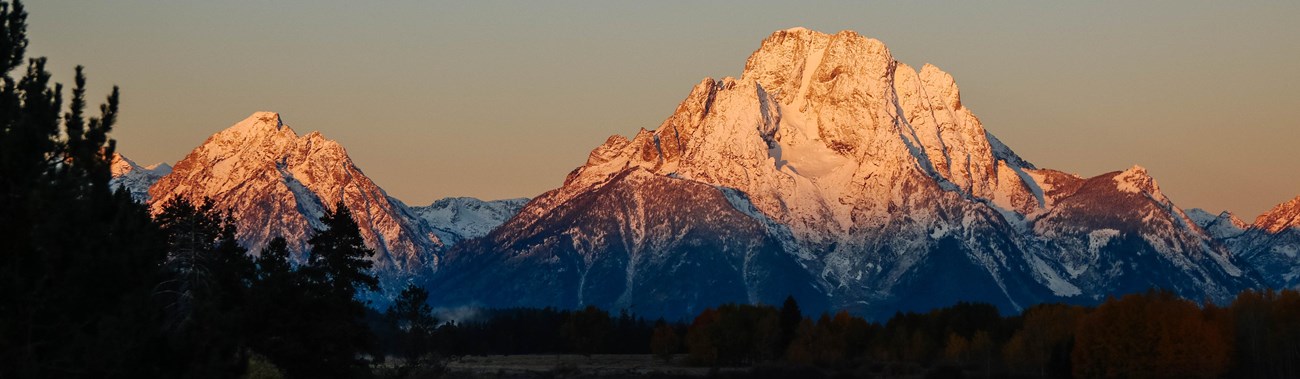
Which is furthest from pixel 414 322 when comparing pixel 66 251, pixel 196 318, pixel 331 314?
pixel 66 251

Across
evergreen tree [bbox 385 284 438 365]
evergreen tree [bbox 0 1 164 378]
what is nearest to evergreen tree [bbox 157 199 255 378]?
evergreen tree [bbox 0 1 164 378]

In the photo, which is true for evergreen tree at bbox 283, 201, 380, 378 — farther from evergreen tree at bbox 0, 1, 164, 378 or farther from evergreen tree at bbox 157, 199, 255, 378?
evergreen tree at bbox 0, 1, 164, 378

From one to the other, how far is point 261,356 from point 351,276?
9.66 m

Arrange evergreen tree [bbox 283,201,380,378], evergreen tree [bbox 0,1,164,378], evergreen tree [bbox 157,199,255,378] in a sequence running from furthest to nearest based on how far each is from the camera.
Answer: evergreen tree [bbox 283,201,380,378] → evergreen tree [bbox 157,199,255,378] → evergreen tree [bbox 0,1,164,378]

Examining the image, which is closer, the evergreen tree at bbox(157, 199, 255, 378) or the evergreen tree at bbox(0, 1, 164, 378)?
the evergreen tree at bbox(0, 1, 164, 378)

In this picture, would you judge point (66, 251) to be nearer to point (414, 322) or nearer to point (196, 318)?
point (196, 318)

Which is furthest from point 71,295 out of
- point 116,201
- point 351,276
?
point 351,276

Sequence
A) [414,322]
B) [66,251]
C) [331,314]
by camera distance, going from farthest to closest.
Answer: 1. [414,322]
2. [331,314]
3. [66,251]

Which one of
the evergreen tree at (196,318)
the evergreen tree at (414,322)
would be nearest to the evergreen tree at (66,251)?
the evergreen tree at (196,318)

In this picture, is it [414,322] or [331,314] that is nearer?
[331,314]

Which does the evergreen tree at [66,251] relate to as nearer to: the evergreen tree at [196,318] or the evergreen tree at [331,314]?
the evergreen tree at [196,318]

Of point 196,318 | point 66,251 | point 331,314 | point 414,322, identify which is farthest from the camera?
point 414,322

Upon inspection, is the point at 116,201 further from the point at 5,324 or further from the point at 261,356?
the point at 261,356

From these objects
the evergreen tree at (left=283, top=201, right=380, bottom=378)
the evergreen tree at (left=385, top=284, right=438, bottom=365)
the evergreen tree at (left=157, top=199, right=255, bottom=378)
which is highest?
the evergreen tree at (left=385, top=284, right=438, bottom=365)
